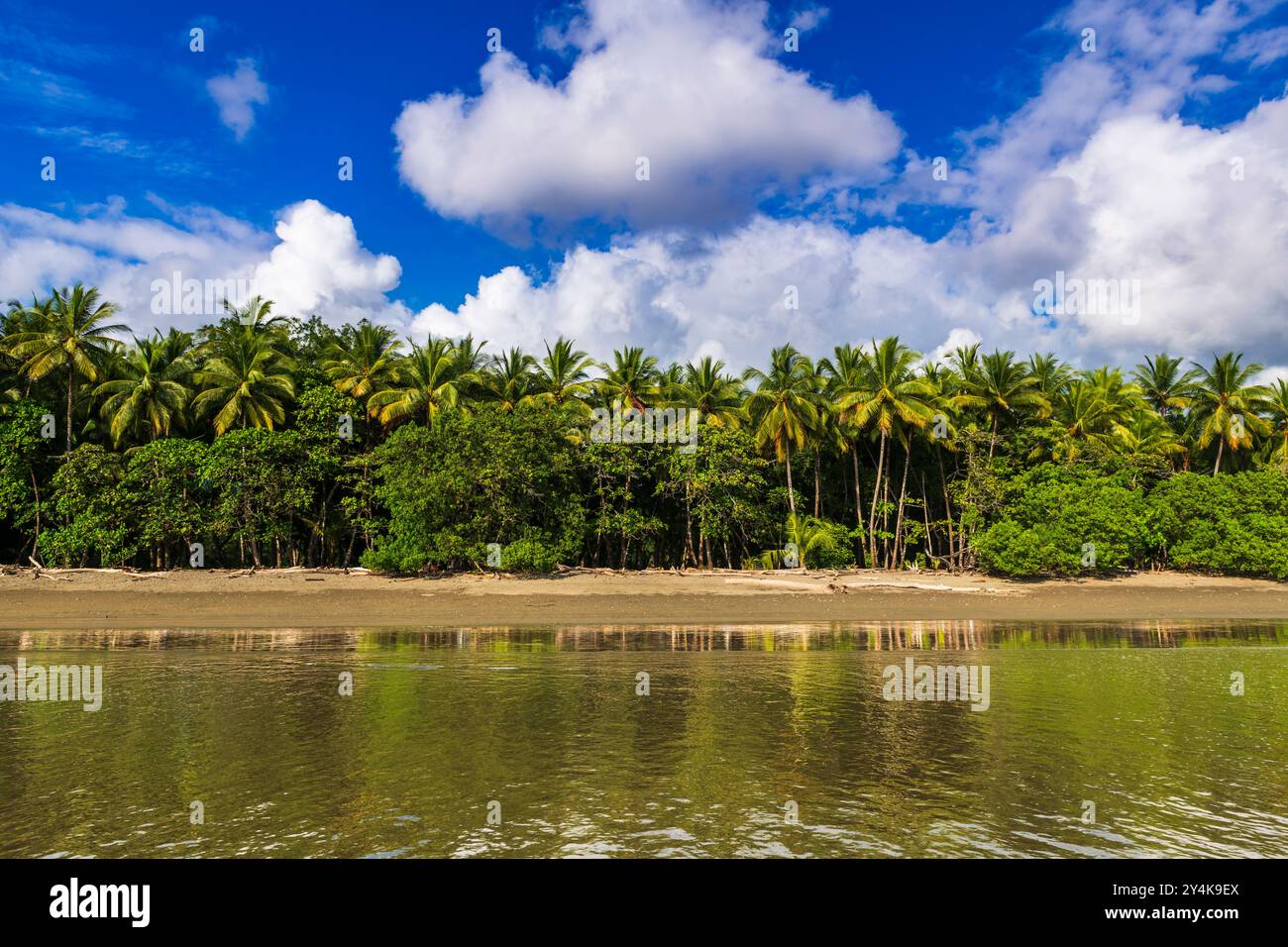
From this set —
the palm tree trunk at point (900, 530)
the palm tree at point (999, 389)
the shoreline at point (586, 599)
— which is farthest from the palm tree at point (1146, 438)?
the palm tree trunk at point (900, 530)

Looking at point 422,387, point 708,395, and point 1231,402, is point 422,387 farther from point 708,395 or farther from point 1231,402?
point 1231,402

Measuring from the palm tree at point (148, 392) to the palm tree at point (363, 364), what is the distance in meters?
6.87


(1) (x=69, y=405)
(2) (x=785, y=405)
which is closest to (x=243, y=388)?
(1) (x=69, y=405)

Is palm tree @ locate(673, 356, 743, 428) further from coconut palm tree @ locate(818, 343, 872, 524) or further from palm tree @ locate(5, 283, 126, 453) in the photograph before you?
palm tree @ locate(5, 283, 126, 453)

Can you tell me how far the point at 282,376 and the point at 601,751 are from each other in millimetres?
35503

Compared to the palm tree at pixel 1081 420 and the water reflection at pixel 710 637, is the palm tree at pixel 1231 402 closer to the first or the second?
the palm tree at pixel 1081 420

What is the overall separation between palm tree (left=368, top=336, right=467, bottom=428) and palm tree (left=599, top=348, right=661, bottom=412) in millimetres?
7954

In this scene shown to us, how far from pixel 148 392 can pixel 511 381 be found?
17316mm

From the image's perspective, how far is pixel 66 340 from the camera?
37844 millimetres

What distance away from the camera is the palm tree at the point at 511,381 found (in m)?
45.2

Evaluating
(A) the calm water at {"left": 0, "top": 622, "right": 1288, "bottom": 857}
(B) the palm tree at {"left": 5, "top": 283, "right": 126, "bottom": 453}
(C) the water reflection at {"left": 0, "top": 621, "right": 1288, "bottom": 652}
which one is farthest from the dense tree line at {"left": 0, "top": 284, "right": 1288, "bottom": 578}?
(A) the calm water at {"left": 0, "top": 622, "right": 1288, "bottom": 857}

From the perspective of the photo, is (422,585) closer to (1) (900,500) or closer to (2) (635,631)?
(2) (635,631)

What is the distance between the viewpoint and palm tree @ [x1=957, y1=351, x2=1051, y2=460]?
45.7 m
